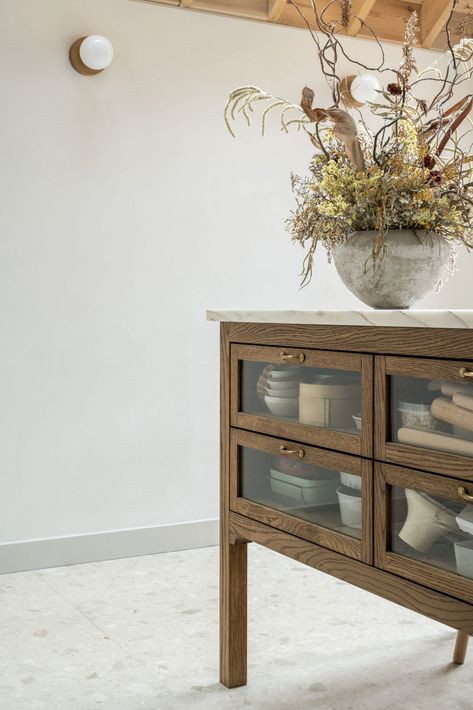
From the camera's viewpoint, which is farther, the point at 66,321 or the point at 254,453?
the point at 66,321

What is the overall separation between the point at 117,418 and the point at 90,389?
0.16 meters

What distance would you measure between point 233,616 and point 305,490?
0.49m

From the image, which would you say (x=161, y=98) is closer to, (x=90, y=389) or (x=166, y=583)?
(x=90, y=389)

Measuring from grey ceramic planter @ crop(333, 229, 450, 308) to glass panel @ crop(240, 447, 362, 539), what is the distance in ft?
1.37

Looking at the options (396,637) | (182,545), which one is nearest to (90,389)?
(182,545)

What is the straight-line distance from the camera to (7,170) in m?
3.16

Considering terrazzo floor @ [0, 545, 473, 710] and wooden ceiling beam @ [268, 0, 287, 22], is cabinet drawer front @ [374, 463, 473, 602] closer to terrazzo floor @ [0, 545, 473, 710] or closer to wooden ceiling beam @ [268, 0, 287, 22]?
terrazzo floor @ [0, 545, 473, 710]

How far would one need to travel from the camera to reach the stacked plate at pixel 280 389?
1952mm

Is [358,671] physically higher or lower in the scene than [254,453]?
lower

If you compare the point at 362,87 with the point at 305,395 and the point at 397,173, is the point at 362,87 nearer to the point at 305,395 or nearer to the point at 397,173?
the point at 397,173

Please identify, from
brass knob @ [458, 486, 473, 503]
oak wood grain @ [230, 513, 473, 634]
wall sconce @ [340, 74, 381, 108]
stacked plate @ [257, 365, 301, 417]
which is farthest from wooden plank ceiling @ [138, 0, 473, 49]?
brass knob @ [458, 486, 473, 503]

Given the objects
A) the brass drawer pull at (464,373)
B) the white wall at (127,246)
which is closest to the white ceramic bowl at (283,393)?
the brass drawer pull at (464,373)

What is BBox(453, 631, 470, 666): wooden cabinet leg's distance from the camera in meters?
2.27

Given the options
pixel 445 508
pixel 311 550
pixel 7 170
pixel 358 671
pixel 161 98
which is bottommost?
pixel 358 671
